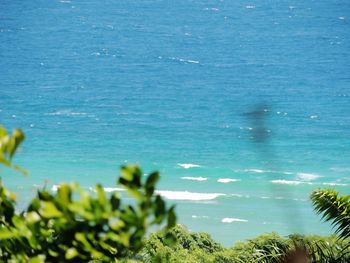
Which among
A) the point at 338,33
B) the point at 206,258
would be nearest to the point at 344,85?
the point at 338,33

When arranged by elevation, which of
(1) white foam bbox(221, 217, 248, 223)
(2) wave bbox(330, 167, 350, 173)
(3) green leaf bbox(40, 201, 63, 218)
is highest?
(2) wave bbox(330, 167, 350, 173)

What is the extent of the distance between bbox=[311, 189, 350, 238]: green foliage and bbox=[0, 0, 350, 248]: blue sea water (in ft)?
56.2

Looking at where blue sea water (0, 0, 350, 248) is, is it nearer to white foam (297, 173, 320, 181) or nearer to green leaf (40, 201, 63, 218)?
white foam (297, 173, 320, 181)

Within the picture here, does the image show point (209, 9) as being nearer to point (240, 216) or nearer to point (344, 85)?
point (344, 85)

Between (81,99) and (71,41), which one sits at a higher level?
(71,41)

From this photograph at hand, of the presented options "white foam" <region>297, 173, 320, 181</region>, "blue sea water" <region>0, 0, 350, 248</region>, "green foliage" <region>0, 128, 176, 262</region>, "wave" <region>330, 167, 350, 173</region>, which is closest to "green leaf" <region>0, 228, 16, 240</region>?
"green foliage" <region>0, 128, 176, 262</region>

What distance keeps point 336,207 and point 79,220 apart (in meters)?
6.55

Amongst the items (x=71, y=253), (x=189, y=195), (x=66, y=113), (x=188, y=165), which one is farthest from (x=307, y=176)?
(x=71, y=253)

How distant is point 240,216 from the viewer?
2753cm

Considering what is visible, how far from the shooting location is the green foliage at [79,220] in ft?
6.71

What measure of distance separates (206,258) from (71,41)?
36.6 metres

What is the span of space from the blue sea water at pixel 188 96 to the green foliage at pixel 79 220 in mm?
23442

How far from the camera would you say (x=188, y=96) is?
1740 inches

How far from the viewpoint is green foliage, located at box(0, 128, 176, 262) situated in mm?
2045
